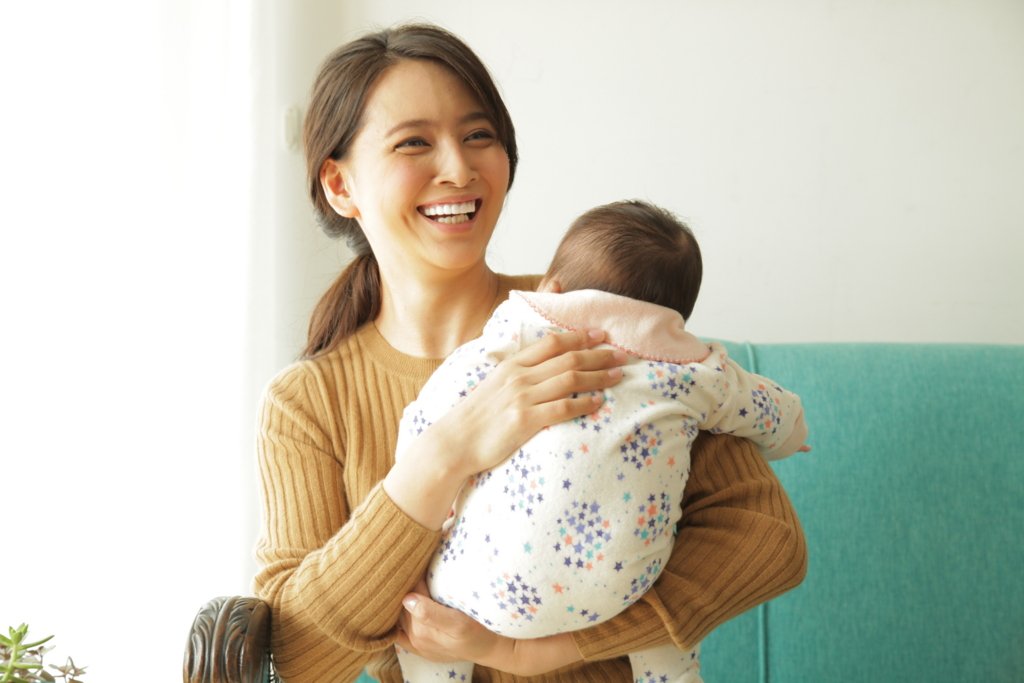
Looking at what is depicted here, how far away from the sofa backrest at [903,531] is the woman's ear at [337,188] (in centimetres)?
97

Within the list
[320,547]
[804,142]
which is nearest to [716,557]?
[320,547]

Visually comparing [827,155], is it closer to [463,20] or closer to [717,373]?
[463,20]

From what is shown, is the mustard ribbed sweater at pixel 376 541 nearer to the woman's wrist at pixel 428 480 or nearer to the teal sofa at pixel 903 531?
the woman's wrist at pixel 428 480

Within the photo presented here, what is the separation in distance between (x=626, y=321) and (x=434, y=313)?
443 millimetres

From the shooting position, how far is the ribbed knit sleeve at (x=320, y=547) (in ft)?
4.30

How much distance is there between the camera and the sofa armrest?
4.21 feet

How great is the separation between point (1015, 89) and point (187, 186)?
1.73 m

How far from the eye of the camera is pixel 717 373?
4.21 ft

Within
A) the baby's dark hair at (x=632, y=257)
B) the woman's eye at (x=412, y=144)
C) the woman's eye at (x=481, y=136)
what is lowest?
the baby's dark hair at (x=632, y=257)

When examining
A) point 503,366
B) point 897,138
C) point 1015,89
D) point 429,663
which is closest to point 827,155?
point 897,138

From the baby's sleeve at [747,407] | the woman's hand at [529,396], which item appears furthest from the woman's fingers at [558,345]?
the baby's sleeve at [747,407]

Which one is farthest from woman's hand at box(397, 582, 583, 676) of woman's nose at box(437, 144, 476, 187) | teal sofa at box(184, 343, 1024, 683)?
teal sofa at box(184, 343, 1024, 683)

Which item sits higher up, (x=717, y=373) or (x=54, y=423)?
(x=717, y=373)

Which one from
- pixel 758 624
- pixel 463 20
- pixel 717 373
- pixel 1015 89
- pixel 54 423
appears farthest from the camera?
pixel 463 20
